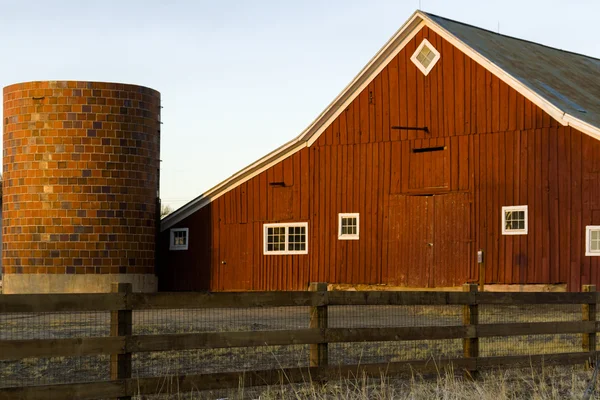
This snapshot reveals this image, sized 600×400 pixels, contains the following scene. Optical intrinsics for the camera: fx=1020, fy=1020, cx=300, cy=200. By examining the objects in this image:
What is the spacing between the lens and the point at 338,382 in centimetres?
1116

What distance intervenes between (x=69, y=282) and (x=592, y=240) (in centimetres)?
1712

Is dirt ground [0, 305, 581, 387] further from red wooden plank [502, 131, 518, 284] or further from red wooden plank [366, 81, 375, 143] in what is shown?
red wooden plank [366, 81, 375, 143]

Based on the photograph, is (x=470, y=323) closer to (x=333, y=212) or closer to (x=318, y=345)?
(x=318, y=345)

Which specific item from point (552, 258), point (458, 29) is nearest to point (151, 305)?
point (552, 258)

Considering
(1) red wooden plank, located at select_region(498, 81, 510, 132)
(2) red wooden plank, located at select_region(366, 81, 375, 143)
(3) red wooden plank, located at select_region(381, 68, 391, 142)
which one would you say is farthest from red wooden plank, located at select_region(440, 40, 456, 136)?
(2) red wooden plank, located at select_region(366, 81, 375, 143)

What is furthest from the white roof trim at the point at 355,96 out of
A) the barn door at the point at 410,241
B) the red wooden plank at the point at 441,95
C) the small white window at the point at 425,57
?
the barn door at the point at 410,241

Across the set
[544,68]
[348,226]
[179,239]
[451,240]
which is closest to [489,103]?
[451,240]

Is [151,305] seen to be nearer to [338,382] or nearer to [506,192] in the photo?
[338,382]

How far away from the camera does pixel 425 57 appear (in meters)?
30.3

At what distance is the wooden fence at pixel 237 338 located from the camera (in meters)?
8.85

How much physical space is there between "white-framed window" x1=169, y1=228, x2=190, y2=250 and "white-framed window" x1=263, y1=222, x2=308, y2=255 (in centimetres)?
342

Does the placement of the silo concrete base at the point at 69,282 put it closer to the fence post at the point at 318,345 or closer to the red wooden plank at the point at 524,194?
the red wooden plank at the point at 524,194

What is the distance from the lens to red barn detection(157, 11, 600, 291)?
2728 cm

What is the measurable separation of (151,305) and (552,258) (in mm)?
19433
